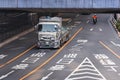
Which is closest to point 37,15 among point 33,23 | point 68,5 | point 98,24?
point 33,23

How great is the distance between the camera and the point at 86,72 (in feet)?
124

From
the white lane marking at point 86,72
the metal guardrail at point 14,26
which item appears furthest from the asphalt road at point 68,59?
the metal guardrail at point 14,26

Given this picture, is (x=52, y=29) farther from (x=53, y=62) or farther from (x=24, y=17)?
(x=24, y=17)

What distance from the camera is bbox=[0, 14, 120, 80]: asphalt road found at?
36312 millimetres

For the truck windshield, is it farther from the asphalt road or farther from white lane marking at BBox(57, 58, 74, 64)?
white lane marking at BBox(57, 58, 74, 64)

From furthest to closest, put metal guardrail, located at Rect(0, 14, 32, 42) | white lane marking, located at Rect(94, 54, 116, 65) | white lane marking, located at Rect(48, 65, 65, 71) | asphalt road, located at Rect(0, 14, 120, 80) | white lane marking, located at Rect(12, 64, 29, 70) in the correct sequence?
metal guardrail, located at Rect(0, 14, 32, 42), white lane marking, located at Rect(94, 54, 116, 65), white lane marking, located at Rect(12, 64, 29, 70), white lane marking, located at Rect(48, 65, 65, 71), asphalt road, located at Rect(0, 14, 120, 80)

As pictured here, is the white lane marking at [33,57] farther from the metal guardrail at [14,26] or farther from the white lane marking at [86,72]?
the metal guardrail at [14,26]

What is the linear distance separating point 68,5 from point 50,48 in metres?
10.2

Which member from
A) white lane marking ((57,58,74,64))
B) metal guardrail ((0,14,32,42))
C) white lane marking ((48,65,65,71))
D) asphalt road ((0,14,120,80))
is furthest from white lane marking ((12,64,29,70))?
metal guardrail ((0,14,32,42))

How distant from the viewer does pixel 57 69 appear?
1535 inches

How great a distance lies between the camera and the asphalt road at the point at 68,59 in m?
36.3

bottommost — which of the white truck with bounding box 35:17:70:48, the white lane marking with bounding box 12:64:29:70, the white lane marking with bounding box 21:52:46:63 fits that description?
the white lane marking with bounding box 21:52:46:63

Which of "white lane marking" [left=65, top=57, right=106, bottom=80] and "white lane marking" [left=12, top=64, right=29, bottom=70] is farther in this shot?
"white lane marking" [left=12, top=64, right=29, bottom=70]

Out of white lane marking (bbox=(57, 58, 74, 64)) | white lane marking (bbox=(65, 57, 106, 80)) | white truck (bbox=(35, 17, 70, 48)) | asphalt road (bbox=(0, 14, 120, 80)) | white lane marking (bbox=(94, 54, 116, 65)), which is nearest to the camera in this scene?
white lane marking (bbox=(65, 57, 106, 80))
